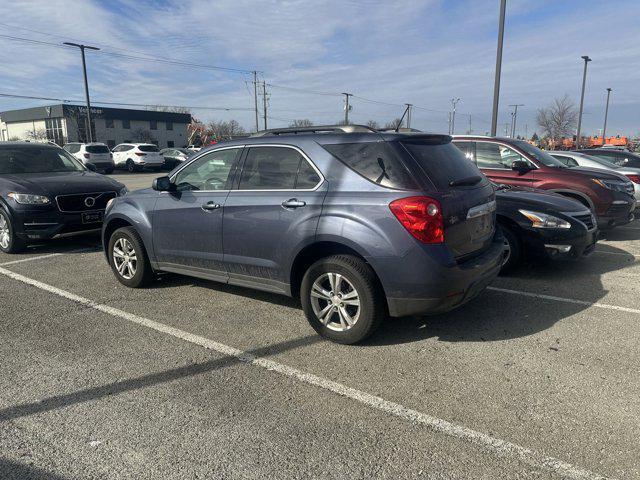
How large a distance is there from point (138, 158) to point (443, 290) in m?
30.8

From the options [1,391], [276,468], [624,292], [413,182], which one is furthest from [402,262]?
[624,292]

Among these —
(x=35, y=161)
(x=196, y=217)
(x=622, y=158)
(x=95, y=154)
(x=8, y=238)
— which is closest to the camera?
A: (x=196, y=217)

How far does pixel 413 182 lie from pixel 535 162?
216 inches

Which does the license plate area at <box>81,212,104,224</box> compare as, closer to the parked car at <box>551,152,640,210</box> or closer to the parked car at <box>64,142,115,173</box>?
the parked car at <box>551,152,640,210</box>

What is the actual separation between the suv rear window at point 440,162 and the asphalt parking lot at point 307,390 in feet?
4.45

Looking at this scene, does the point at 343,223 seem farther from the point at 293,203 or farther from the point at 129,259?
the point at 129,259

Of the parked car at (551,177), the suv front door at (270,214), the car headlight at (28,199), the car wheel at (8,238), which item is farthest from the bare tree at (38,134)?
the suv front door at (270,214)

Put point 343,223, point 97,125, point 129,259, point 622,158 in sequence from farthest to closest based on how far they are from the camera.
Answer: point 97,125
point 622,158
point 129,259
point 343,223

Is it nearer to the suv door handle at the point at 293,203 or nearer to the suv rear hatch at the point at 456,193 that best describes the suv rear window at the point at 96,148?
the suv door handle at the point at 293,203

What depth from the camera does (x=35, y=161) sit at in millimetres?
8398

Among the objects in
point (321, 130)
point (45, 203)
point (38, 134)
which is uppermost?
point (38, 134)

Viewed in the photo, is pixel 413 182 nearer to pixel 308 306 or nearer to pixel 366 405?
pixel 308 306

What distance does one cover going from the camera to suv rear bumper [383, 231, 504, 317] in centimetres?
363

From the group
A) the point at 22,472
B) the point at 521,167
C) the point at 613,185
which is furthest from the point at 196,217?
the point at 613,185
